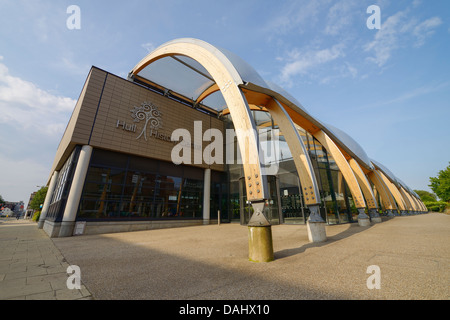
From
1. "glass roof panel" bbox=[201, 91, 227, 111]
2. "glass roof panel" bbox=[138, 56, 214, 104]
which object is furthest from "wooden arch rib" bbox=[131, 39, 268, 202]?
"glass roof panel" bbox=[201, 91, 227, 111]

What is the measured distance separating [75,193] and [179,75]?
13.3 meters

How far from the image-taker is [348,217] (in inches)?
579

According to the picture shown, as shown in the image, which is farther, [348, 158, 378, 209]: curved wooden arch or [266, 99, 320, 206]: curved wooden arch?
[348, 158, 378, 209]: curved wooden arch

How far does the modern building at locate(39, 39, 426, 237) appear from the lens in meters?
7.56

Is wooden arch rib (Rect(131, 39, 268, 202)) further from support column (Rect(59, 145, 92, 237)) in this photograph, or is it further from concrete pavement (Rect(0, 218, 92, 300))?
support column (Rect(59, 145, 92, 237))

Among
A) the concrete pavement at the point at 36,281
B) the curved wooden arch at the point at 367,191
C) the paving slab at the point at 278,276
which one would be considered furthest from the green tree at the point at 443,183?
the concrete pavement at the point at 36,281

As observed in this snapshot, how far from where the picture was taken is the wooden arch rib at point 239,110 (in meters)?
5.01

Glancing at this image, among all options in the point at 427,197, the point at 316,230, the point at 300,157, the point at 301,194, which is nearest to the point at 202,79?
the point at 300,157

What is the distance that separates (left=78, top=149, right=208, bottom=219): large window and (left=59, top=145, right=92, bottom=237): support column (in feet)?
1.36

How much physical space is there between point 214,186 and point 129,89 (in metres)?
12.3

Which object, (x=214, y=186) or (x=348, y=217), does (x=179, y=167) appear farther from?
(x=348, y=217)

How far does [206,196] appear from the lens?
59.6 ft

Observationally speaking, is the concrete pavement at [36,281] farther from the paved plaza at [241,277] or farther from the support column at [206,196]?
the support column at [206,196]

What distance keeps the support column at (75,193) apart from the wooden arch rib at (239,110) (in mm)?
9645
